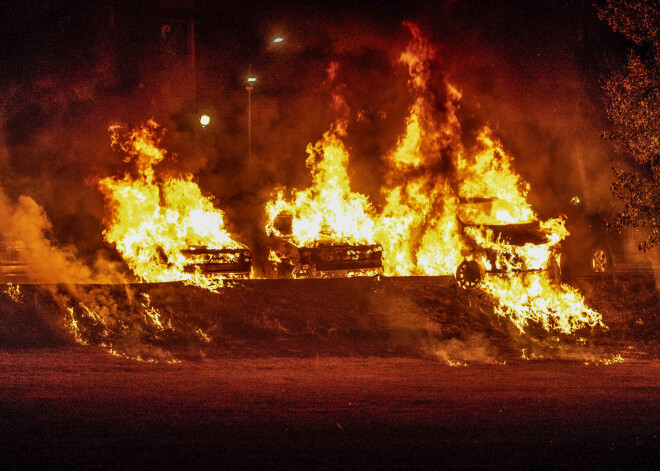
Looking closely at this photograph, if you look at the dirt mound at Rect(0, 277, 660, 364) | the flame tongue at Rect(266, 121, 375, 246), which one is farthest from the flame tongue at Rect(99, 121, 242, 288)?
the dirt mound at Rect(0, 277, 660, 364)

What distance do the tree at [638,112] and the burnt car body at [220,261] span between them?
28.4ft

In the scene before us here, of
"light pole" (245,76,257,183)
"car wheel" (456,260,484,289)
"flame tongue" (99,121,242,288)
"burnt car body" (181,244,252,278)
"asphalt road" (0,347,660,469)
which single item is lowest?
"asphalt road" (0,347,660,469)

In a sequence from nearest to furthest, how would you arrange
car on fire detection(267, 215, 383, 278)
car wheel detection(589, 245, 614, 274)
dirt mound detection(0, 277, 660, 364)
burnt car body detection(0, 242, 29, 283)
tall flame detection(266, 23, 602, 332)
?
dirt mound detection(0, 277, 660, 364), car on fire detection(267, 215, 383, 278), tall flame detection(266, 23, 602, 332), burnt car body detection(0, 242, 29, 283), car wheel detection(589, 245, 614, 274)

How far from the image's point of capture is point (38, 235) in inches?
854

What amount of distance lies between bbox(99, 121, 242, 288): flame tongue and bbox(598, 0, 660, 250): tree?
30.9ft

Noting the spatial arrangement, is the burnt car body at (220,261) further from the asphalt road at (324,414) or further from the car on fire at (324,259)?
the asphalt road at (324,414)

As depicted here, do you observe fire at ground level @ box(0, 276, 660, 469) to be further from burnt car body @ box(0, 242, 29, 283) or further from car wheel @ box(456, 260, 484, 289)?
burnt car body @ box(0, 242, 29, 283)

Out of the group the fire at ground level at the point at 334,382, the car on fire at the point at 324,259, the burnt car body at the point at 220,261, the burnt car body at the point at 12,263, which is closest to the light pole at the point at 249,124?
the car on fire at the point at 324,259

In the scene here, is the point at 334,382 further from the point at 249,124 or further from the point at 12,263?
the point at 249,124

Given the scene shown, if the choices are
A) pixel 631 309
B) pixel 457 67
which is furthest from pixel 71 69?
pixel 631 309

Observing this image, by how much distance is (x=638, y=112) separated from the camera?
58.1 feet

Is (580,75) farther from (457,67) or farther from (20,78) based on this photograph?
(20,78)

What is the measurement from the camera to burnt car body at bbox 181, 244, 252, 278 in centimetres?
1917

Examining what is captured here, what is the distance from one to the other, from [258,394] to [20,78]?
2030cm
